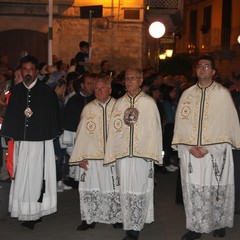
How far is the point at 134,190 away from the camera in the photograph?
7016 mm

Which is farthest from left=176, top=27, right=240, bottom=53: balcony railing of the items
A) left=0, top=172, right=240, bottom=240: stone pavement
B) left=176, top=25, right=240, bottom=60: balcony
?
left=0, top=172, right=240, bottom=240: stone pavement

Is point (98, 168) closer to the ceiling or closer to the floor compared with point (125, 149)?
closer to the floor

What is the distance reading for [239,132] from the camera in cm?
718

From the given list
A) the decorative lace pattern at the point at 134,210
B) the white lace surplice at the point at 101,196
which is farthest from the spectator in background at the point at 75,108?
the decorative lace pattern at the point at 134,210

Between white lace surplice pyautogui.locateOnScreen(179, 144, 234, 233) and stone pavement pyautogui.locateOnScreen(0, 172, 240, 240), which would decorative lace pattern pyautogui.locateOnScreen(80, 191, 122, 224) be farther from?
white lace surplice pyautogui.locateOnScreen(179, 144, 234, 233)

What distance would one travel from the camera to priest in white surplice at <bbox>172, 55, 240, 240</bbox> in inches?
277

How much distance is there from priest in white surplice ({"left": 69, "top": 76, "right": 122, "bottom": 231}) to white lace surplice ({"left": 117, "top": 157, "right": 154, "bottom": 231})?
41 centimetres

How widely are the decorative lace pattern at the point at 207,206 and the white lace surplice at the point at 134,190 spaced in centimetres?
49

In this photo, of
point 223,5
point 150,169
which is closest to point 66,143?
point 150,169

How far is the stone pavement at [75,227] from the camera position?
24.0 feet

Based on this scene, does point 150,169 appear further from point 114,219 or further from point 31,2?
point 31,2

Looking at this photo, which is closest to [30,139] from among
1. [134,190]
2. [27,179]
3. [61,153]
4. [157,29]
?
[27,179]

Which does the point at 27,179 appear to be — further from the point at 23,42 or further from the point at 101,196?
the point at 23,42

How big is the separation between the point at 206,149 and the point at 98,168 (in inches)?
54.4
